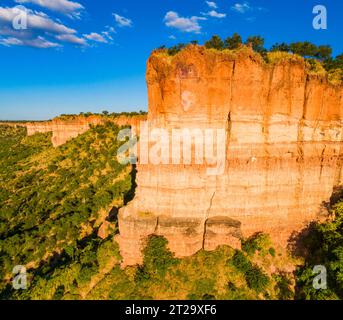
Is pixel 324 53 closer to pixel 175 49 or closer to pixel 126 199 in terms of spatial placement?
pixel 175 49

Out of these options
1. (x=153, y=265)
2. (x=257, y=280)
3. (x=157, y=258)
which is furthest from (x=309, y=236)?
(x=153, y=265)

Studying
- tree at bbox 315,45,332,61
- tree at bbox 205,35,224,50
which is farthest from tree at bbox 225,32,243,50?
tree at bbox 315,45,332,61

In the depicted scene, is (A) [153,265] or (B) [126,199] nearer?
(A) [153,265]

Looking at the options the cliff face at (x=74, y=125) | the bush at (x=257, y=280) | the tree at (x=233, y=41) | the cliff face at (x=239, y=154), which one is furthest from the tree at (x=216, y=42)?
the cliff face at (x=74, y=125)

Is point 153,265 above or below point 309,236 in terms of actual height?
below

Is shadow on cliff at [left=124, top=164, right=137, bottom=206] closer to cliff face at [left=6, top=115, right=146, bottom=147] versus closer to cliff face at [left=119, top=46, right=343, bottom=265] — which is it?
cliff face at [left=119, top=46, right=343, bottom=265]
